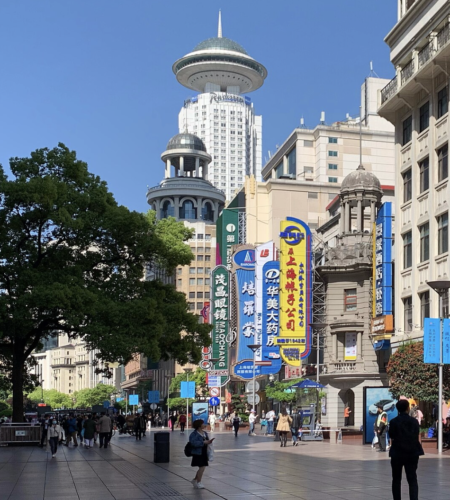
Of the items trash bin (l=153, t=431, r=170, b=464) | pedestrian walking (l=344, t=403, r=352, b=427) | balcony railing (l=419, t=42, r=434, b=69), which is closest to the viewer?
trash bin (l=153, t=431, r=170, b=464)

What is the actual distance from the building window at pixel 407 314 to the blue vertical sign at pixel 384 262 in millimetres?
2423

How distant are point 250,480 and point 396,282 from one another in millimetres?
29046

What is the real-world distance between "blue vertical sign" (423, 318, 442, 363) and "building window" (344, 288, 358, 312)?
2799cm

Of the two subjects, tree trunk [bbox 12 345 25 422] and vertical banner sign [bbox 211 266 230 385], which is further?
vertical banner sign [bbox 211 266 230 385]

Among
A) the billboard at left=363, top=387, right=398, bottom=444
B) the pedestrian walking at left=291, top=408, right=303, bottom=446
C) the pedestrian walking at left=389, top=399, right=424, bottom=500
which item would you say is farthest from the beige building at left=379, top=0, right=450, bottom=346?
the pedestrian walking at left=389, top=399, right=424, bottom=500

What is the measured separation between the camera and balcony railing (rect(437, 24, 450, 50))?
4317 cm

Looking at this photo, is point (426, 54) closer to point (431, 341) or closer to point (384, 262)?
point (384, 262)

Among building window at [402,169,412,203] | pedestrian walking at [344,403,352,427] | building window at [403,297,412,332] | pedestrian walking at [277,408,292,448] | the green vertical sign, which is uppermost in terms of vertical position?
the green vertical sign

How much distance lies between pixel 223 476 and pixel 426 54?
28.7 m

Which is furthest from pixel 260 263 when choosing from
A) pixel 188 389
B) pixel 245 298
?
pixel 188 389

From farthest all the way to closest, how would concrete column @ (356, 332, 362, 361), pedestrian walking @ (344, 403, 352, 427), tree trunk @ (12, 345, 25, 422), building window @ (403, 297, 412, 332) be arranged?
concrete column @ (356, 332, 362, 361) → pedestrian walking @ (344, 403, 352, 427) → building window @ (403, 297, 412, 332) → tree trunk @ (12, 345, 25, 422)

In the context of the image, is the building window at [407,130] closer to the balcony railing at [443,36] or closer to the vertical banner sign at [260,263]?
the balcony railing at [443,36]

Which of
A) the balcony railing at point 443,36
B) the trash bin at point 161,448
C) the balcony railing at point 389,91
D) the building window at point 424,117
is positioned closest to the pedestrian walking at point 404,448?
the trash bin at point 161,448

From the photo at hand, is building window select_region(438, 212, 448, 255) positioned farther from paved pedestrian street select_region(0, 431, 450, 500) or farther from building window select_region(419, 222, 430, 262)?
paved pedestrian street select_region(0, 431, 450, 500)
